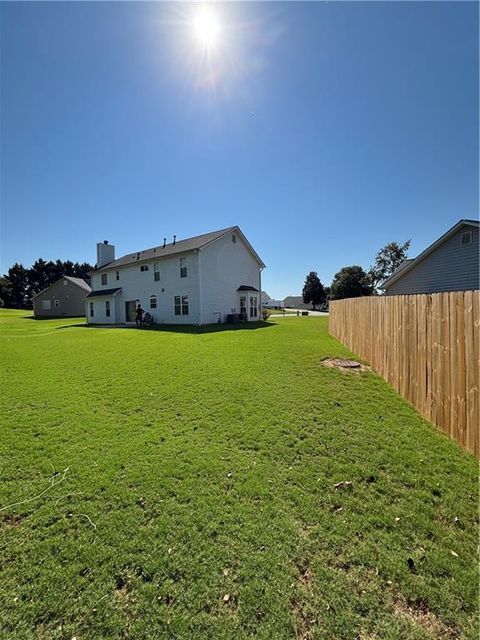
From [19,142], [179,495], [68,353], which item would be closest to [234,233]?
[19,142]

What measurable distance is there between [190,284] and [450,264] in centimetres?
1664

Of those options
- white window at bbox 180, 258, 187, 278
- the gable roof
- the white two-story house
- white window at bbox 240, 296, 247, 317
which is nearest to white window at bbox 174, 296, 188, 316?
the white two-story house

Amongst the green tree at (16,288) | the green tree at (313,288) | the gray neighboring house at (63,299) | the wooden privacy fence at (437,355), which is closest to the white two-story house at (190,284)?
the wooden privacy fence at (437,355)

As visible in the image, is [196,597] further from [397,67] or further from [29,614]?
[397,67]

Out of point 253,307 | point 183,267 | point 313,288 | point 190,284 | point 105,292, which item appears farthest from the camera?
point 313,288

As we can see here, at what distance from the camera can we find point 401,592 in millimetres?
1893

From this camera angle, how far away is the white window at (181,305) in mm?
21594

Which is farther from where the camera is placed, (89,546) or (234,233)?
(234,233)

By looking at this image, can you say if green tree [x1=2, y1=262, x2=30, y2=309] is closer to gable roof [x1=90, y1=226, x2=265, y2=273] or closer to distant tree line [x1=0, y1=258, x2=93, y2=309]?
distant tree line [x1=0, y1=258, x2=93, y2=309]

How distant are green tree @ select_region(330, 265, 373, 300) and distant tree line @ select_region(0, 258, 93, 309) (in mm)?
53902

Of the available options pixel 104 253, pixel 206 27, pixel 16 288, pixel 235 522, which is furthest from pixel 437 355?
pixel 16 288

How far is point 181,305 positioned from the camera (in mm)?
21859

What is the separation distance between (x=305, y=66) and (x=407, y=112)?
466cm

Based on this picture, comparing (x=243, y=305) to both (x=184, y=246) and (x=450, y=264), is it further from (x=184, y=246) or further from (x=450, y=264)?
(x=450, y=264)
